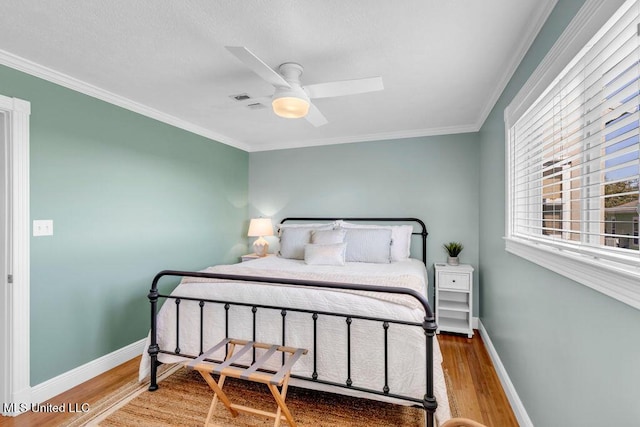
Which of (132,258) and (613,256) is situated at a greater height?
(613,256)

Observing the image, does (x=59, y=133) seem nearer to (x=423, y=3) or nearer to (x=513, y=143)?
(x=423, y=3)

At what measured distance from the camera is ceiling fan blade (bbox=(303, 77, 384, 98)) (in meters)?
1.92

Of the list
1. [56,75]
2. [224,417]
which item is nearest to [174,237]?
[56,75]

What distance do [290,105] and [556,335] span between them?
193 cm

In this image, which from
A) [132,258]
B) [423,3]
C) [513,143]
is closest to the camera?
[423,3]

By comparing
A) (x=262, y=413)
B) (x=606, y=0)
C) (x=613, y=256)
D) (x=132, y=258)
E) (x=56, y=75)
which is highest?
(x=56, y=75)

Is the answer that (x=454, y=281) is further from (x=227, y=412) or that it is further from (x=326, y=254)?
(x=227, y=412)

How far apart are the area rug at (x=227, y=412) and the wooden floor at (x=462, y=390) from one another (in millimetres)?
204

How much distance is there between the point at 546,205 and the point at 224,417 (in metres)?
2.39

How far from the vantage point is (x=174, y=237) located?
3.40 meters

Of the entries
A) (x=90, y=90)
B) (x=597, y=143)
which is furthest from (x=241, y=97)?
(x=597, y=143)

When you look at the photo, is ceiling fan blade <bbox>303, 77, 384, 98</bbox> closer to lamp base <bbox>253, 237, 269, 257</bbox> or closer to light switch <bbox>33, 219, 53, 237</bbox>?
light switch <bbox>33, 219, 53, 237</bbox>

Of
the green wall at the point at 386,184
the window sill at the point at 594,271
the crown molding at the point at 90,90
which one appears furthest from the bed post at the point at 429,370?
the crown molding at the point at 90,90

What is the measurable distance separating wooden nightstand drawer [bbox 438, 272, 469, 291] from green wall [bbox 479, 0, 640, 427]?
551 mm
